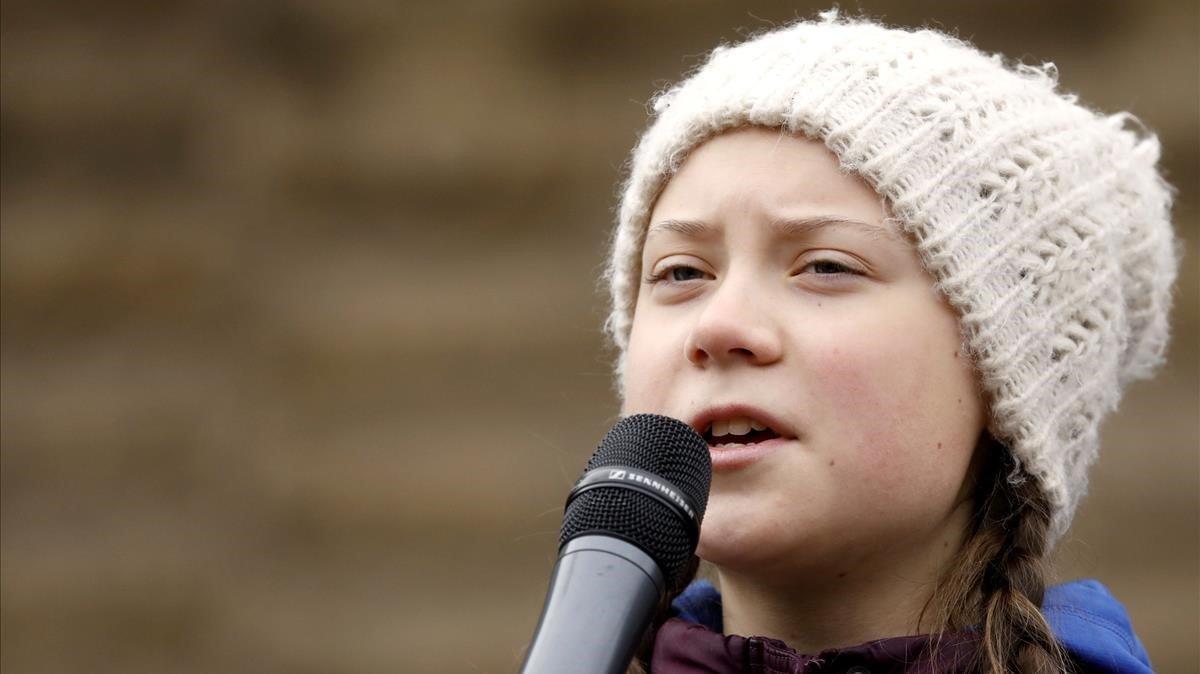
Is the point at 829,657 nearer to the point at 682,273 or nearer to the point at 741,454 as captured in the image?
the point at 741,454

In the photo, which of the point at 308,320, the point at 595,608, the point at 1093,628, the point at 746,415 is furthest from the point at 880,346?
the point at 308,320

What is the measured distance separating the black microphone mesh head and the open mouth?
188mm

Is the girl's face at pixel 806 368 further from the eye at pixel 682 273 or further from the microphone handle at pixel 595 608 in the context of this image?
the microphone handle at pixel 595 608

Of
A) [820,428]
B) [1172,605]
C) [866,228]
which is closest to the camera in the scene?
[820,428]

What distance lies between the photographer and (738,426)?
1634mm

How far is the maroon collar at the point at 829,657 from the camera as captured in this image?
5.30 feet

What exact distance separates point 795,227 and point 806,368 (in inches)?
6.5

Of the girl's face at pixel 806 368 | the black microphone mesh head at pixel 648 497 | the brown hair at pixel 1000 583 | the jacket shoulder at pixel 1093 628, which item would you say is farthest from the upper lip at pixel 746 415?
the jacket shoulder at pixel 1093 628

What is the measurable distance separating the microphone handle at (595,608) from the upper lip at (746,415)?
364mm

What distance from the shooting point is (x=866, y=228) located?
5.65 feet

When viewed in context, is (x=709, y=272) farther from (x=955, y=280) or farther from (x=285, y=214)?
(x=285, y=214)

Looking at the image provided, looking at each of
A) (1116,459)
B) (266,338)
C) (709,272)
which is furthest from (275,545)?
(709,272)

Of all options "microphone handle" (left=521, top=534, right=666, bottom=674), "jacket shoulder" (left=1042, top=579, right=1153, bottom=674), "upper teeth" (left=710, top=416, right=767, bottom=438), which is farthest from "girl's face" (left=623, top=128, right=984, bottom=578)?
"microphone handle" (left=521, top=534, right=666, bottom=674)

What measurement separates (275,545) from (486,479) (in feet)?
1.84
